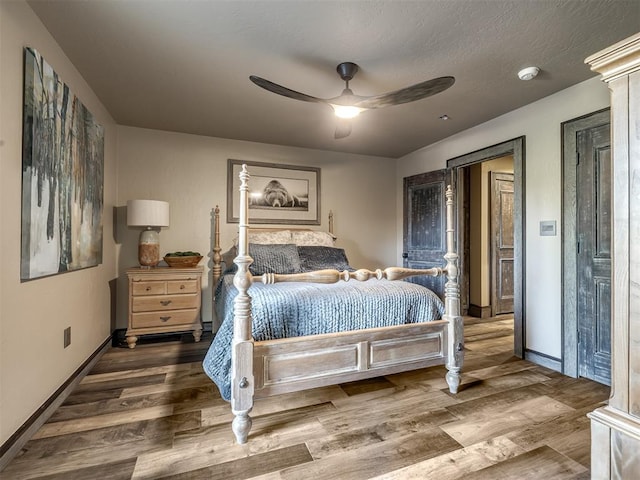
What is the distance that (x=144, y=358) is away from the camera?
9.55ft

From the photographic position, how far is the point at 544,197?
2.81m

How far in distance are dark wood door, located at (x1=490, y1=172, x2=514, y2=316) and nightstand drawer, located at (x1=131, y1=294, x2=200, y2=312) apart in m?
4.04

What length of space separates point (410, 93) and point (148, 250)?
2.97 metres

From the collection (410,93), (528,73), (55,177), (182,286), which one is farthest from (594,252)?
(55,177)

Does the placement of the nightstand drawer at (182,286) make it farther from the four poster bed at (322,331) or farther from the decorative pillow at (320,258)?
the decorative pillow at (320,258)

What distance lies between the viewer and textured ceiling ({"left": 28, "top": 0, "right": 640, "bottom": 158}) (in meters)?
1.74

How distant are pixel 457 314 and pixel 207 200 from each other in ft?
10.1

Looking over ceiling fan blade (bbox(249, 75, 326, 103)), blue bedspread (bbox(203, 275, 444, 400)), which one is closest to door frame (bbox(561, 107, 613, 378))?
blue bedspread (bbox(203, 275, 444, 400))

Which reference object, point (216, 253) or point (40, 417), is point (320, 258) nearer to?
point (216, 253)

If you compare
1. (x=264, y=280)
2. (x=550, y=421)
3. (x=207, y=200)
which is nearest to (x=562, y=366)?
(x=550, y=421)

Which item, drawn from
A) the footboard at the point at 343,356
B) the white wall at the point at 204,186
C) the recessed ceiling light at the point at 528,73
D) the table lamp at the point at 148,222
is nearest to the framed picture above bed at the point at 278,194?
the white wall at the point at 204,186

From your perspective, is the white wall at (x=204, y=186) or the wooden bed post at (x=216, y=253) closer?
the white wall at (x=204, y=186)

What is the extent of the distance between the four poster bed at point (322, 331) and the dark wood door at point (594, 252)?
1140mm

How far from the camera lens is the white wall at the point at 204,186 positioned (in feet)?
11.7
